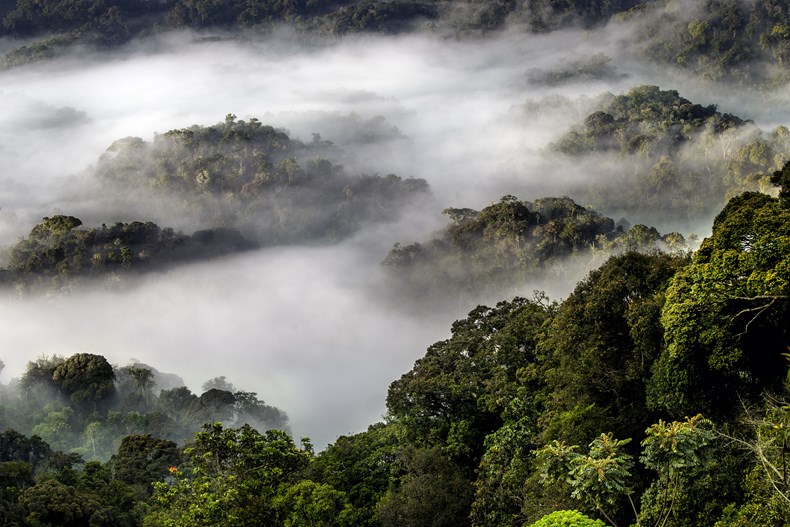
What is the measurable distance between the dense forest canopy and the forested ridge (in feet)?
0.38

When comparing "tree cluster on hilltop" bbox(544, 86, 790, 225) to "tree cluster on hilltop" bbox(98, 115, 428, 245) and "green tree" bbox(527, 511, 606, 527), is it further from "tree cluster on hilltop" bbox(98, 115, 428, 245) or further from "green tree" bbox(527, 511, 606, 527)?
"green tree" bbox(527, 511, 606, 527)

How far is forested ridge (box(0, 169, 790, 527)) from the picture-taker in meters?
19.9

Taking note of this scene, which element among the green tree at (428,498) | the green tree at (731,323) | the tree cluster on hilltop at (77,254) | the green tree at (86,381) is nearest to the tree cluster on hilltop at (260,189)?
the tree cluster on hilltop at (77,254)

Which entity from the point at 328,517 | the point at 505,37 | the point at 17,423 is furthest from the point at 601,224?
the point at 505,37

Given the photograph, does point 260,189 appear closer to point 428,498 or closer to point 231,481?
point 231,481

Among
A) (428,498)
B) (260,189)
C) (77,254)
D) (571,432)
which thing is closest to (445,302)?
(77,254)

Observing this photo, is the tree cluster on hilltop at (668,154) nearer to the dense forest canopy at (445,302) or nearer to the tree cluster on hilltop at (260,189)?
the dense forest canopy at (445,302)

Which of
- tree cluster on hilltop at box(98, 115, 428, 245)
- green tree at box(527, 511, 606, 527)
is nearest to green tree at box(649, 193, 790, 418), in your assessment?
green tree at box(527, 511, 606, 527)

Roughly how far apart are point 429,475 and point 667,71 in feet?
426

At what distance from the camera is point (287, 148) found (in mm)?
146375

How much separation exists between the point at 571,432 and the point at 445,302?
6700 cm

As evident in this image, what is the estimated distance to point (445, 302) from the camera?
91.8 metres

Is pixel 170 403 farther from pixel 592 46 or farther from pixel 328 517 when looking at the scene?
pixel 592 46

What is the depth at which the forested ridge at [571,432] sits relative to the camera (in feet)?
65.3
